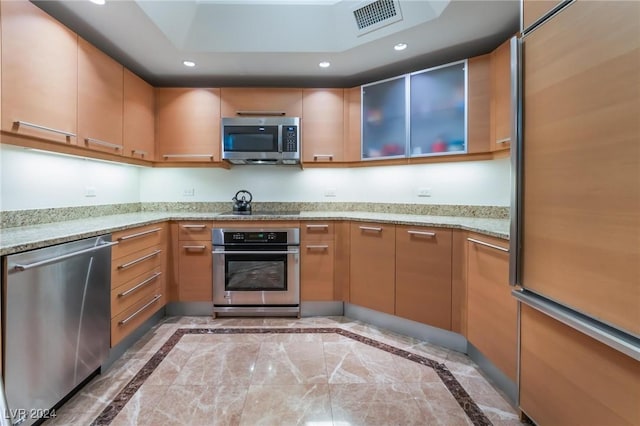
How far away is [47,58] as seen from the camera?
5.23ft

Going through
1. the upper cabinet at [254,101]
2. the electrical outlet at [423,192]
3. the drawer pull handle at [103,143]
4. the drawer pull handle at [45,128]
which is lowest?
the electrical outlet at [423,192]

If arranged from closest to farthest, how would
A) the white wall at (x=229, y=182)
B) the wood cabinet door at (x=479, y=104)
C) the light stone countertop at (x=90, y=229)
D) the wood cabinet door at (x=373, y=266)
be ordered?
the light stone countertop at (x=90, y=229)
the white wall at (x=229, y=182)
the wood cabinet door at (x=479, y=104)
the wood cabinet door at (x=373, y=266)

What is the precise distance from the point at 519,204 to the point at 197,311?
259 centimetres

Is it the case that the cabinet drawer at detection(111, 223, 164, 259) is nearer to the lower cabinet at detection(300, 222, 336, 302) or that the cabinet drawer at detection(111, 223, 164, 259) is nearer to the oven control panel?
the oven control panel

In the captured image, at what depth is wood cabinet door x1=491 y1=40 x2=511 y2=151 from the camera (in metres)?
1.93

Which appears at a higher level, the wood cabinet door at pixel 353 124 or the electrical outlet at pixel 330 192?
the wood cabinet door at pixel 353 124

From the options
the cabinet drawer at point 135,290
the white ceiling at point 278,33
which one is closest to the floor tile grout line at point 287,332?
the cabinet drawer at point 135,290

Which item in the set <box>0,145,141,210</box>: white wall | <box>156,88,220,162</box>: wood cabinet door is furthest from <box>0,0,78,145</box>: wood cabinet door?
<box>156,88,220,162</box>: wood cabinet door

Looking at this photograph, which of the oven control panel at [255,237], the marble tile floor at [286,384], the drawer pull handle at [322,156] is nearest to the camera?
the marble tile floor at [286,384]

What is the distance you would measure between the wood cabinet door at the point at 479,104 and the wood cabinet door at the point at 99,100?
276 centimetres

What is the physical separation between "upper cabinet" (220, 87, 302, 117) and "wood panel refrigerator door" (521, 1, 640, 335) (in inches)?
79.7

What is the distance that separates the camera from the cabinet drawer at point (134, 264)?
178 centimetres

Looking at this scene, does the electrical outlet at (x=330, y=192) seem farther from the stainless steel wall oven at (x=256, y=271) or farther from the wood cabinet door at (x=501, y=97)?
the wood cabinet door at (x=501, y=97)

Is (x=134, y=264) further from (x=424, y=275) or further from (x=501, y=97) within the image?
(x=501, y=97)
